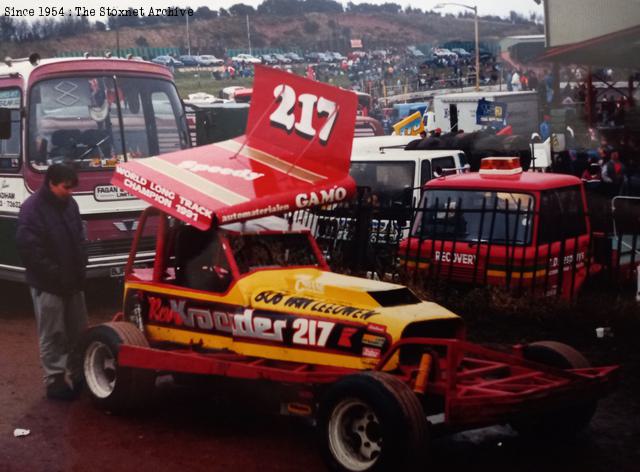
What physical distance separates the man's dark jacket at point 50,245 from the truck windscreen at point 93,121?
3953 mm

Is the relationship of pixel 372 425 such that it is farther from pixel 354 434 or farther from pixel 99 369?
pixel 99 369

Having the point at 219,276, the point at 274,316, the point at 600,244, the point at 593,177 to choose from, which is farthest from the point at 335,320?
the point at 593,177

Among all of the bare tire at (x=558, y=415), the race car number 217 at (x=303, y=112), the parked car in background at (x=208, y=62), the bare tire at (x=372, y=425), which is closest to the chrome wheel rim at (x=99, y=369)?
the race car number 217 at (x=303, y=112)

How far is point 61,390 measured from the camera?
8406 millimetres

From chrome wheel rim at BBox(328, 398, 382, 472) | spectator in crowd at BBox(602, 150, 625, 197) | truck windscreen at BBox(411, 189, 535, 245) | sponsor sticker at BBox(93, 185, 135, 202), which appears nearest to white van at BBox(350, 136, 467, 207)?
truck windscreen at BBox(411, 189, 535, 245)

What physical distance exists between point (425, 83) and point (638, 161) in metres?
28.4

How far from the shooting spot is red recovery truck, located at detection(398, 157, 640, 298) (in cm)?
1057

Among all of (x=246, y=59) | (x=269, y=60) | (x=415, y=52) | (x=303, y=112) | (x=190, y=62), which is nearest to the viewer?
(x=303, y=112)

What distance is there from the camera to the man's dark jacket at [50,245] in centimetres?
831

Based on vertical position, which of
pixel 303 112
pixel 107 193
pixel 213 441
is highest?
pixel 303 112

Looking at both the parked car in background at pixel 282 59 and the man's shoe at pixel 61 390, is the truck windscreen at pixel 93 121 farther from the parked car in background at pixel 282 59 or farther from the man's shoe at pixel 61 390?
the parked car in background at pixel 282 59

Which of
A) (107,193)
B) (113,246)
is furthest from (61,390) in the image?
(107,193)

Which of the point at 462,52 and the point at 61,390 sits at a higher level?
the point at 462,52

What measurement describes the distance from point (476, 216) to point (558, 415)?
13.6ft
